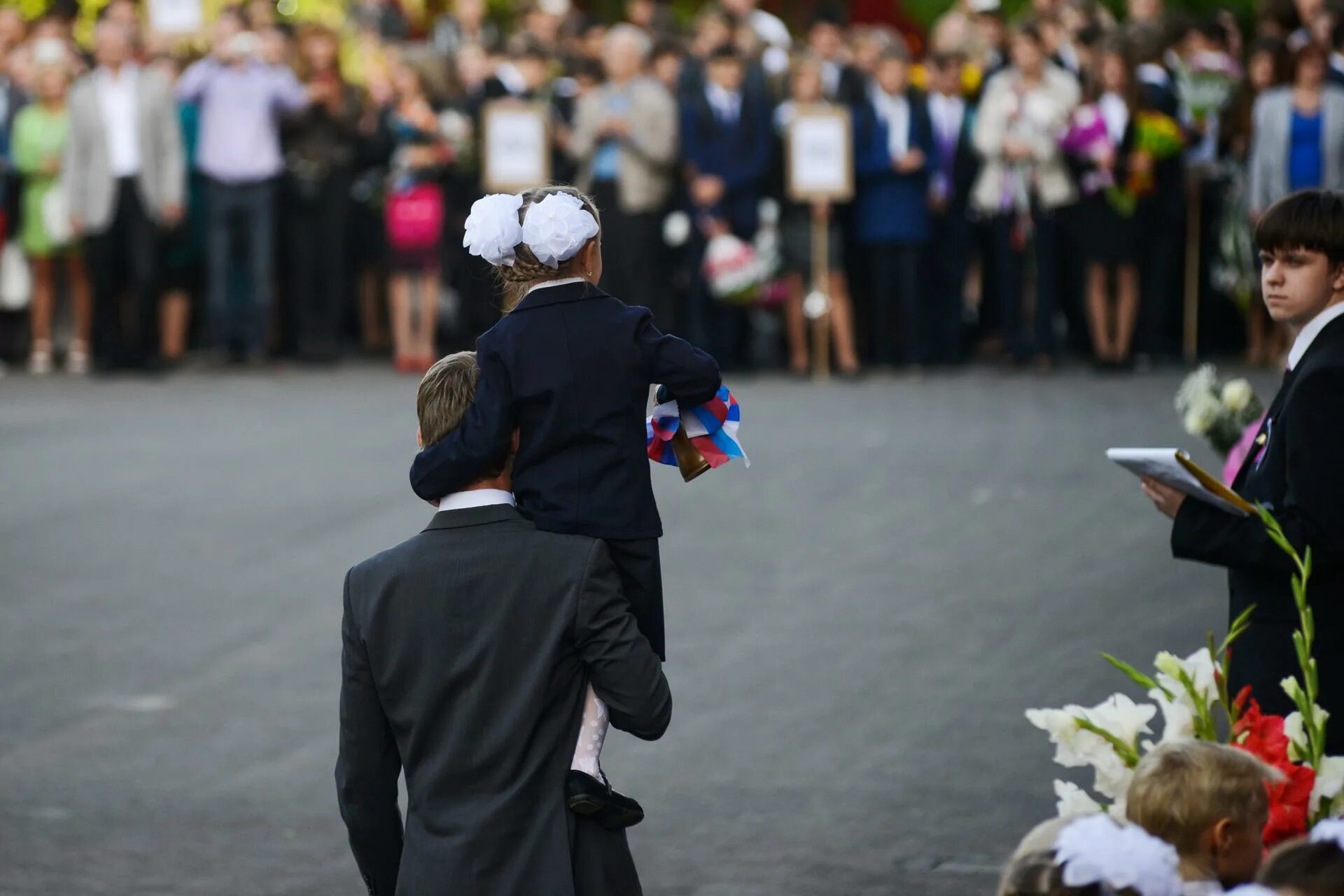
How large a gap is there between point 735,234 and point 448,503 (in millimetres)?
13027

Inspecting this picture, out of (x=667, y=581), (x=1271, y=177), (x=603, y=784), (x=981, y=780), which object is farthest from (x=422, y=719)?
(x=1271, y=177)

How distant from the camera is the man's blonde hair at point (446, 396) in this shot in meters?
4.09

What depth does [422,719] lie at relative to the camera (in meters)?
3.98

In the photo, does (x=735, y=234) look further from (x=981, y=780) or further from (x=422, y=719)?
(x=422, y=719)

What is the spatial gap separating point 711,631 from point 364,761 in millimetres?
5063

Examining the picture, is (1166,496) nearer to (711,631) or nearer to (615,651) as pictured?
(615,651)

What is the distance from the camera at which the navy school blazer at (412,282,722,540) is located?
4145 millimetres

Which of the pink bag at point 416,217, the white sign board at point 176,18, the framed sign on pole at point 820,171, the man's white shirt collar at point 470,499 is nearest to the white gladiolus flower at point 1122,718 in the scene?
the man's white shirt collar at point 470,499

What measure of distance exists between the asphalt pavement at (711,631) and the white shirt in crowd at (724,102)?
8.69 ft

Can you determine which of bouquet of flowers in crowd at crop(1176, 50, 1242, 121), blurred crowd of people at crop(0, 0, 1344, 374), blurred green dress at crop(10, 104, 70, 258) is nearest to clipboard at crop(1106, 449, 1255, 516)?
blurred crowd of people at crop(0, 0, 1344, 374)

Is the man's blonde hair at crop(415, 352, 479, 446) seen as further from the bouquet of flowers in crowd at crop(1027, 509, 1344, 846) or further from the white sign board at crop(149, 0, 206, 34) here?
the white sign board at crop(149, 0, 206, 34)

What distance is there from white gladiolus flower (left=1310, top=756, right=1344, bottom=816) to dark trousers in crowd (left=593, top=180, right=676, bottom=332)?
13.1 meters

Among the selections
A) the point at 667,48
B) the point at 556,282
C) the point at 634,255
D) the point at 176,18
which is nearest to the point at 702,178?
the point at 634,255

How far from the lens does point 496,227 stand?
4.18 m
